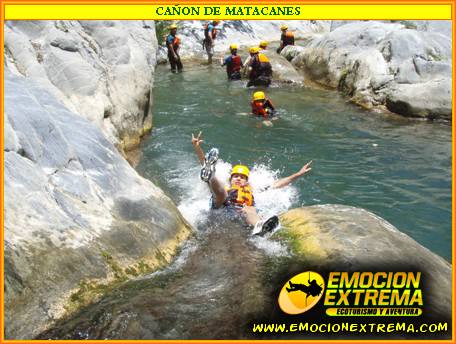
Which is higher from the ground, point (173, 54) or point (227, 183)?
point (173, 54)

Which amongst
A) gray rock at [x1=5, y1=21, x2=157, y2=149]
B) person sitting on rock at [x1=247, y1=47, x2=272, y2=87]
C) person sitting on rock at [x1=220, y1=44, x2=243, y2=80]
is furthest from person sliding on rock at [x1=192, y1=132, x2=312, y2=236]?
person sitting on rock at [x1=220, y1=44, x2=243, y2=80]

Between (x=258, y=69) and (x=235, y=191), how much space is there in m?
9.76

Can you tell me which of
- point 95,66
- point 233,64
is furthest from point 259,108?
point 233,64

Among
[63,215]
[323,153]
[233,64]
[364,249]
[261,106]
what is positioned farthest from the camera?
[233,64]

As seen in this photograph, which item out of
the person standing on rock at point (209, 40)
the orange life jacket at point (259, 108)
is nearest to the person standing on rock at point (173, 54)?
the person standing on rock at point (209, 40)

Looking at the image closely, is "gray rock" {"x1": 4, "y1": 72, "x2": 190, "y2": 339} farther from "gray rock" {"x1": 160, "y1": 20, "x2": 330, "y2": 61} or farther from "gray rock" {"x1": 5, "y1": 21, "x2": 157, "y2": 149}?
"gray rock" {"x1": 160, "y1": 20, "x2": 330, "y2": 61}

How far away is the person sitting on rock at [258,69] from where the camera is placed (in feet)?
52.7

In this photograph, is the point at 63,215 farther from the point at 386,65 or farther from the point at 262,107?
the point at 386,65

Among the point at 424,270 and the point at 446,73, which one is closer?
the point at 424,270

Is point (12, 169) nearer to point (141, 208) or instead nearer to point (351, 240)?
point (141, 208)

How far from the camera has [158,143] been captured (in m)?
11.0

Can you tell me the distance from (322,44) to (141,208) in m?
14.6

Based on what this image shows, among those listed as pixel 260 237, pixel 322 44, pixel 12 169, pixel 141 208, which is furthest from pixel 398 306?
pixel 322 44

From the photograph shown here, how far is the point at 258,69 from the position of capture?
16219mm
